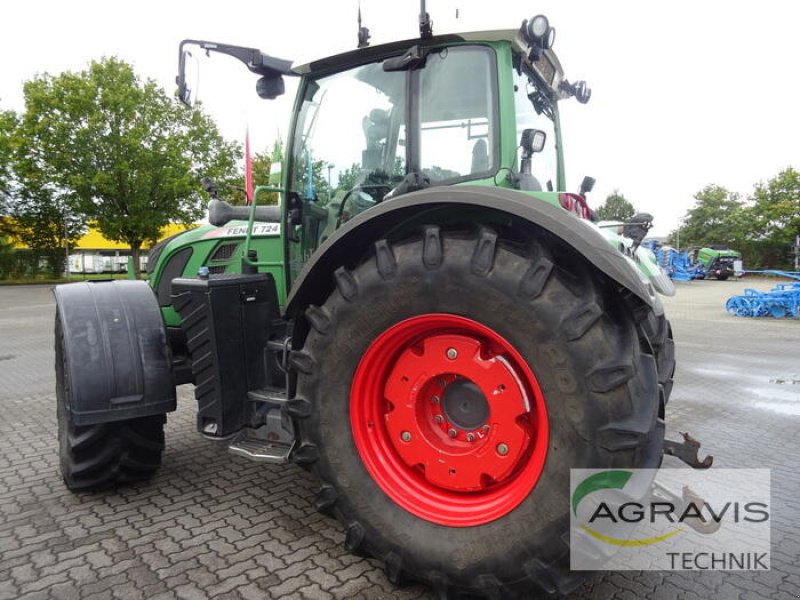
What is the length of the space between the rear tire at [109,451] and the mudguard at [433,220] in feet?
4.72

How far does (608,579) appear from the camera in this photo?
2.41m

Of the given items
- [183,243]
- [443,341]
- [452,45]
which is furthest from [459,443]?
[183,243]

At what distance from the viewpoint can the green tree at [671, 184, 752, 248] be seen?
45.7m

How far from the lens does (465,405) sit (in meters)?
2.32

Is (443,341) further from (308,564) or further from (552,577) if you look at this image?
(308,564)

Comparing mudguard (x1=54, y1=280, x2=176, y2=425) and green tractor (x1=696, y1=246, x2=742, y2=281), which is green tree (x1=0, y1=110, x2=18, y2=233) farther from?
green tractor (x1=696, y1=246, x2=742, y2=281)

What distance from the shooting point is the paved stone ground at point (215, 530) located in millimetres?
2359

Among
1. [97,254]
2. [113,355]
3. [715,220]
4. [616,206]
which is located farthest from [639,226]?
[616,206]

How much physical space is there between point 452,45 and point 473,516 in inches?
90.3

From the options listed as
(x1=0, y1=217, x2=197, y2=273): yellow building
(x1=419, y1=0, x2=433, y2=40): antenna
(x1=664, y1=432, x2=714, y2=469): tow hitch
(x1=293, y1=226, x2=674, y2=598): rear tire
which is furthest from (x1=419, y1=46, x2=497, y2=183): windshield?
(x1=0, y1=217, x2=197, y2=273): yellow building

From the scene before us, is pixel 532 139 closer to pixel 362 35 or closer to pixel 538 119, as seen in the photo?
pixel 538 119

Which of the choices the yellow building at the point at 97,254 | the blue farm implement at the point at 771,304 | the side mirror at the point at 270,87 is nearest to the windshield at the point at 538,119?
the side mirror at the point at 270,87

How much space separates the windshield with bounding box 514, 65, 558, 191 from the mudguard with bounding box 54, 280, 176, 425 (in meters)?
2.45

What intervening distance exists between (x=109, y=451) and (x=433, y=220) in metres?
2.41
